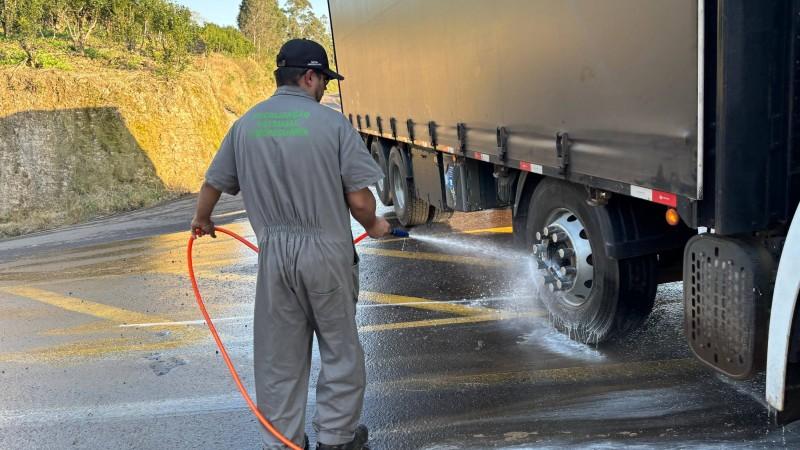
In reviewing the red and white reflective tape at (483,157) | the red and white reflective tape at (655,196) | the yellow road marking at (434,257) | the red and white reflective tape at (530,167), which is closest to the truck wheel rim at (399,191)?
the yellow road marking at (434,257)

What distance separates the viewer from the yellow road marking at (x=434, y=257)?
23.6 feet

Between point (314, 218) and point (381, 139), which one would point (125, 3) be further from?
point (314, 218)

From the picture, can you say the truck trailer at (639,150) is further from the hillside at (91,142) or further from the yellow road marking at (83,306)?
the hillside at (91,142)

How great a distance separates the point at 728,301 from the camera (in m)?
3.13

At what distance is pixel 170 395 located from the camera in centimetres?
441

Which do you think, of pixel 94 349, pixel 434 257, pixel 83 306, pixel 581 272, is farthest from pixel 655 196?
pixel 83 306

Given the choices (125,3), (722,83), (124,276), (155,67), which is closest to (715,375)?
(722,83)

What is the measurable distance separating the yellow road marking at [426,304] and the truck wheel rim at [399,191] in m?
3.08

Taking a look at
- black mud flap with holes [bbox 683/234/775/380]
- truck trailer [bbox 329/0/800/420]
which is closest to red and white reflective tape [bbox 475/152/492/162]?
truck trailer [bbox 329/0/800/420]

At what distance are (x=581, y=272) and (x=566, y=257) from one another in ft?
0.60

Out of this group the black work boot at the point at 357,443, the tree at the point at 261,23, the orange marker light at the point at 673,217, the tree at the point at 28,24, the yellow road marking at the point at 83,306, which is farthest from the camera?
the tree at the point at 261,23

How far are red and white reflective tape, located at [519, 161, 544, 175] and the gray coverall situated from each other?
193cm

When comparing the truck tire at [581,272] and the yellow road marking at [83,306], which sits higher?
the truck tire at [581,272]

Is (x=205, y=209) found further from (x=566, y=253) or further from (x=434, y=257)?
(x=434, y=257)
